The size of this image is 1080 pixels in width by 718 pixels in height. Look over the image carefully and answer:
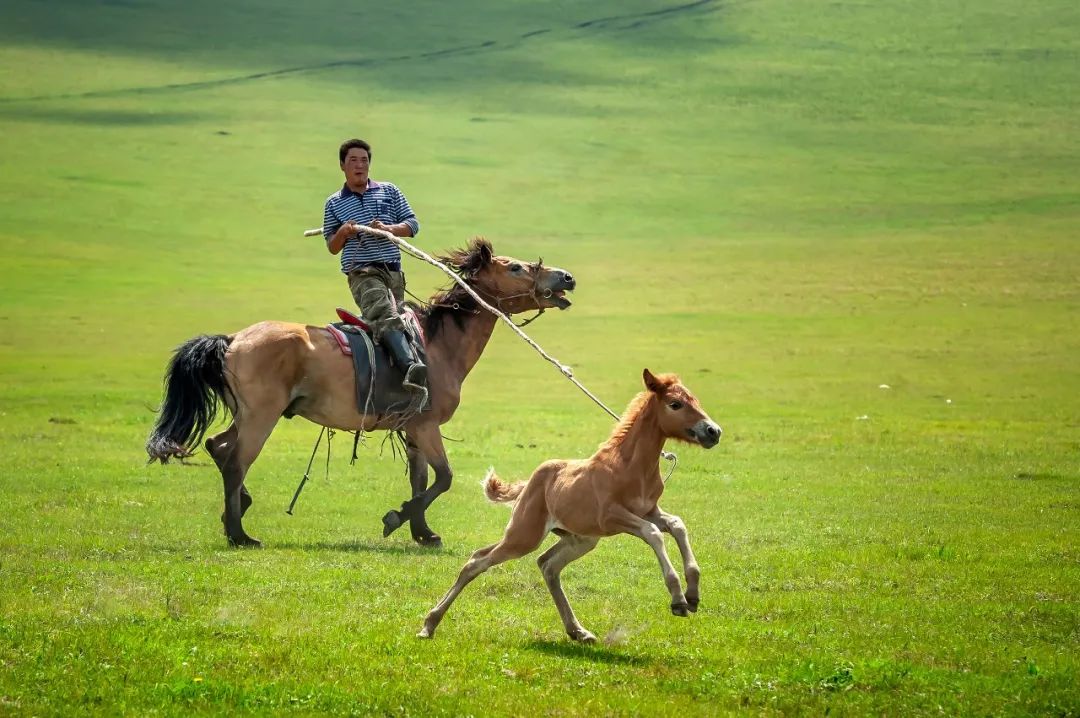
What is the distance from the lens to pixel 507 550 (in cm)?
950

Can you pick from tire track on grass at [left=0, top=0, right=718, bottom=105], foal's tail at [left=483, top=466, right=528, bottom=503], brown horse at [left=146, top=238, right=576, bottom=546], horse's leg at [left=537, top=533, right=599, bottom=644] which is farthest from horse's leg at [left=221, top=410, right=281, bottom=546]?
tire track on grass at [left=0, top=0, right=718, bottom=105]

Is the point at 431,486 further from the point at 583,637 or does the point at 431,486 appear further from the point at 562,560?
the point at 583,637

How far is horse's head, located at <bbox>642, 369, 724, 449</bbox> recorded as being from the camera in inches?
375

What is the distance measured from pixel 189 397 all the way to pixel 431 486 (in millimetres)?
2396

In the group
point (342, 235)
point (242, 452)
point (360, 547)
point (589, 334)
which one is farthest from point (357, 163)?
point (589, 334)

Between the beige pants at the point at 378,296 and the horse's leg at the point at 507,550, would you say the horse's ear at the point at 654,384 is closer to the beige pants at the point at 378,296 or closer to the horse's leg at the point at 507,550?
the horse's leg at the point at 507,550

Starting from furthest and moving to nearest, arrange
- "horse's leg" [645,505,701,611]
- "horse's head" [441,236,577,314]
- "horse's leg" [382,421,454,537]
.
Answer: "horse's head" [441,236,577,314] → "horse's leg" [382,421,454,537] → "horse's leg" [645,505,701,611]

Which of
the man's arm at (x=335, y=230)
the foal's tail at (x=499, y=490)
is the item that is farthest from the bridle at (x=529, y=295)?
the foal's tail at (x=499, y=490)

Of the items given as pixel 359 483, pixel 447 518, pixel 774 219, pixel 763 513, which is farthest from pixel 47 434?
pixel 774 219

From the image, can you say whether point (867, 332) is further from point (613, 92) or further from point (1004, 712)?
point (613, 92)

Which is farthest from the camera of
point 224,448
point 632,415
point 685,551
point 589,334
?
point 589,334

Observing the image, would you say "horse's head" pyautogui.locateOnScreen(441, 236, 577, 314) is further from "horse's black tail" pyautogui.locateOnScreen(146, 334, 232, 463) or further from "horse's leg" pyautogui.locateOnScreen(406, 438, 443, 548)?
"horse's black tail" pyautogui.locateOnScreen(146, 334, 232, 463)

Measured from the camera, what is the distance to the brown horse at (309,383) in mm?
13734

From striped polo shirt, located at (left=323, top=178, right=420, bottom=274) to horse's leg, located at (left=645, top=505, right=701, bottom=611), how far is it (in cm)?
482
